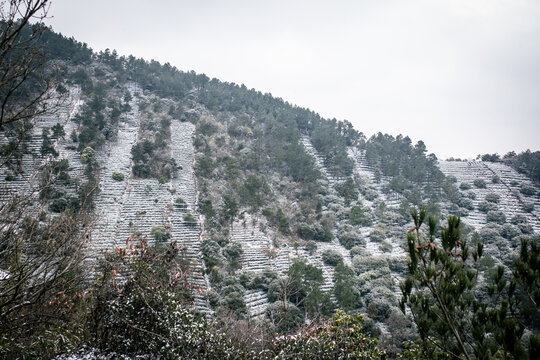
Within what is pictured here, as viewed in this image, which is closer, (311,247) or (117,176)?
(311,247)

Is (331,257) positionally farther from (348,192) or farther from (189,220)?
(189,220)

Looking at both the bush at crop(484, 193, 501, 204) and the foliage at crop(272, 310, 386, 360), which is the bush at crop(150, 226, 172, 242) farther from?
the bush at crop(484, 193, 501, 204)

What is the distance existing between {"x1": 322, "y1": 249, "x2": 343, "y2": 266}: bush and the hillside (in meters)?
0.12

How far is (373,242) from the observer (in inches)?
1141

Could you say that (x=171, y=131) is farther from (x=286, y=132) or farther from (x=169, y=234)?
(x=169, y=234)

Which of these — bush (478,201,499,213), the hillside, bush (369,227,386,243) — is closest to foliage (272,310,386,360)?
the hillside

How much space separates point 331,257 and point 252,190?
10.8 m

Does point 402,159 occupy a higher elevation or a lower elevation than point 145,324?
higher

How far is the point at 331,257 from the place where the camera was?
25125mm

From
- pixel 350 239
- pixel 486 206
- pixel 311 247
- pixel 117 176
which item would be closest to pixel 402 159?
pixel 486 206

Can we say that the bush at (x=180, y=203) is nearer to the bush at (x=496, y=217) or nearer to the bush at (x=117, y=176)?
the bush at (x=117, y=176)

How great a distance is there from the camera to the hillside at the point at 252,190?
754 inches

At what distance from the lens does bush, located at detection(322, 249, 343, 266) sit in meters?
25.0

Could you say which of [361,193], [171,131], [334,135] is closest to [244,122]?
[171,131]
